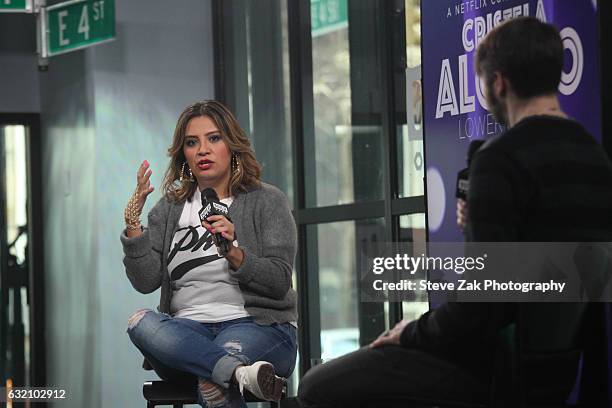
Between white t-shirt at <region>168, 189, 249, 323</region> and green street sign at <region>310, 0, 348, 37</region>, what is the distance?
197 cm

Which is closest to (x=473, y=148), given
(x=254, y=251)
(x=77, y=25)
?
(x=254, y=251)

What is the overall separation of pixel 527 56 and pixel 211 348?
1350 mm

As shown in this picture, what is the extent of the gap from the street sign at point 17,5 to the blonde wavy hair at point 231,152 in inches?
86.8

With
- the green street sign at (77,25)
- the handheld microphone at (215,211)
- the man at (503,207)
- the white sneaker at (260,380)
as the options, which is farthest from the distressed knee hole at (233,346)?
the green street sign at (77,25)

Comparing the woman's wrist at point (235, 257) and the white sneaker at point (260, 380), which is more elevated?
the woman's wrist at point (235, 257)

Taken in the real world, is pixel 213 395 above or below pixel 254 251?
below

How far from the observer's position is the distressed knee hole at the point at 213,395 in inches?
108

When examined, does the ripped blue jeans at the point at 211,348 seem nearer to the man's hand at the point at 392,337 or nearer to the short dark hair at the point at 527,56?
the man's hand at the point at 392,337

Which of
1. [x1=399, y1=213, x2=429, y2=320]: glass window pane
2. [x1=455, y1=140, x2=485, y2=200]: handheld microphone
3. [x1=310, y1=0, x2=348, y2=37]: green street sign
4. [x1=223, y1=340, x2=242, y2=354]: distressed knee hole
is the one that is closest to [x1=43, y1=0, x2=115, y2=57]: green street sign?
[x1=310, y1=0, x2=348, y2=37]: green street sign

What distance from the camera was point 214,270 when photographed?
9.74 ft

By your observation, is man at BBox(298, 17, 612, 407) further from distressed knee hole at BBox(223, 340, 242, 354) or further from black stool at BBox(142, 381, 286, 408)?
black stool at BBox(142, 381, 286, 408)

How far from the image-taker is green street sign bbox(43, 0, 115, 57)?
495cm

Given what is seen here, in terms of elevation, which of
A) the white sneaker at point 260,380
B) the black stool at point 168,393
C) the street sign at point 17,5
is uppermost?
the street sign at point 17,5

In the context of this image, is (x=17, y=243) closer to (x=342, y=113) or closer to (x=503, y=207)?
(x=342, y=113)
